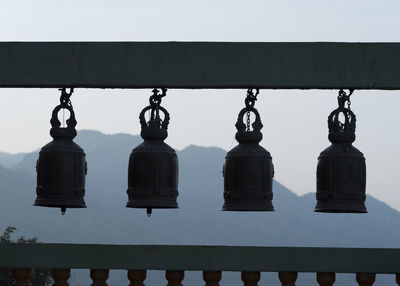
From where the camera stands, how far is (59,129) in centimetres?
636

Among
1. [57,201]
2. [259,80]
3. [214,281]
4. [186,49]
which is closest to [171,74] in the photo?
[186,49]

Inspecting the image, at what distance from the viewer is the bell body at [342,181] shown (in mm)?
6203

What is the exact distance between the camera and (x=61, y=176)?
20.5ft

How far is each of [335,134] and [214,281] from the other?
1.43 m

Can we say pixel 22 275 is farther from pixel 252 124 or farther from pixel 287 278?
pixel 252 124

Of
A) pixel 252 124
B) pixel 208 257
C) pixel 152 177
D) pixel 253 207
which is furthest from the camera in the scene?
pixel 208 257

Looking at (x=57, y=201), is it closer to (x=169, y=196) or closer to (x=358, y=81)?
(x=169, y=196)

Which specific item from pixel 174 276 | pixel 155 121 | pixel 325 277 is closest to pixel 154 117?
pixel 155 121

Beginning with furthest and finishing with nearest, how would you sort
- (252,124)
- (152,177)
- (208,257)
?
(208,257) → (252,124) → (152,177)

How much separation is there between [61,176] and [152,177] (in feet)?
2.12

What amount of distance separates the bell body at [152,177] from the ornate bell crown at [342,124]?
1.16m

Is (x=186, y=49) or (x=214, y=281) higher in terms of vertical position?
(x=186, y=49)

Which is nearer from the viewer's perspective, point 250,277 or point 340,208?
point 340,208

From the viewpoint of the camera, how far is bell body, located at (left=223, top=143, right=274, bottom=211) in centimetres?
614
